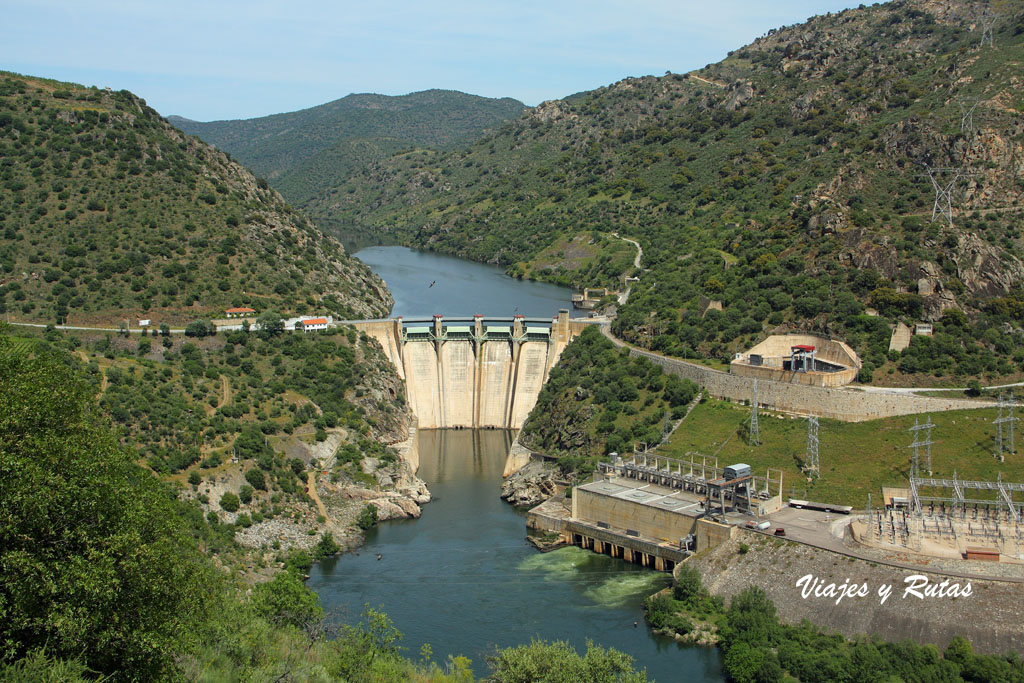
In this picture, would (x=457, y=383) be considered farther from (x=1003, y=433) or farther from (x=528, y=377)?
(x=1003, y=433)

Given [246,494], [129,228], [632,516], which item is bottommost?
[632,516]

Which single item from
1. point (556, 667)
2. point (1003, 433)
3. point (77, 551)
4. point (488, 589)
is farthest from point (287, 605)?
point (1003, 433)

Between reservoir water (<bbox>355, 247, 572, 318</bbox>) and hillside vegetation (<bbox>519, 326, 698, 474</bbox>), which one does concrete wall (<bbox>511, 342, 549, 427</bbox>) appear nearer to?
hillside vegetation (<bbox>519, 326, 698, 474</bbox>)

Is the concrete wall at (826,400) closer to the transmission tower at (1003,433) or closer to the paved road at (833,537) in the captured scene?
the transmission tower at (1003,433)

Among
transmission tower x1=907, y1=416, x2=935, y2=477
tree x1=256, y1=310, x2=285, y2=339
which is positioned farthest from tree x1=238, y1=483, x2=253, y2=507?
Result: transmission tower x1=907, y1=416, x2=935, y2=477

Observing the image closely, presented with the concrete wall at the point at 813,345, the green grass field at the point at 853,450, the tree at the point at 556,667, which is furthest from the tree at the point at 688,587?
the concrete wall at the point at 813,345
